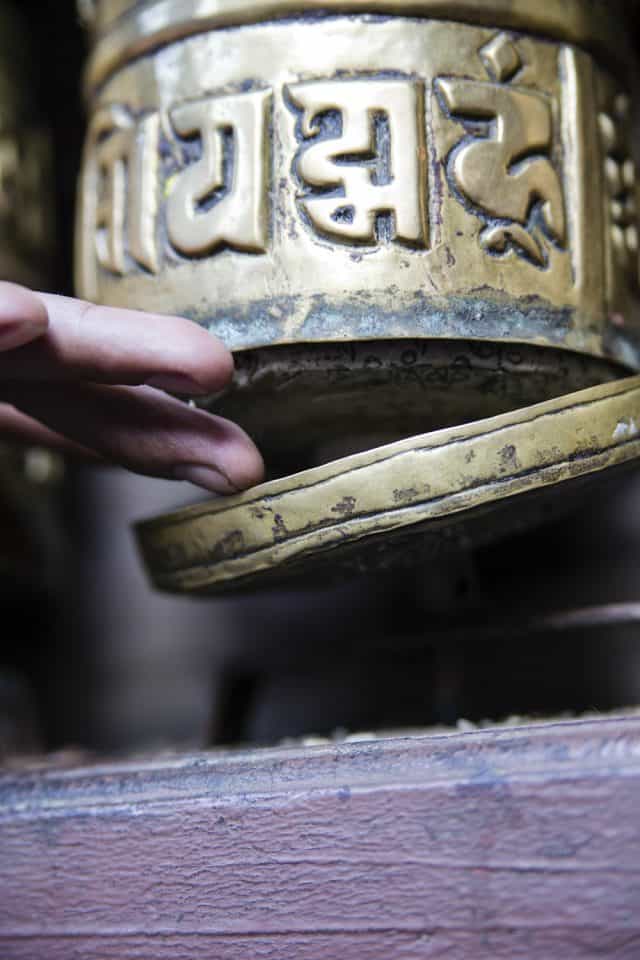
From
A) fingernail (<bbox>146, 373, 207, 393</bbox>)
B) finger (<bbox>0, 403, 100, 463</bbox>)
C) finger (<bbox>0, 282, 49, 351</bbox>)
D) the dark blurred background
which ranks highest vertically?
finger (<bbox>0, 282, 49, 351</bbox>)

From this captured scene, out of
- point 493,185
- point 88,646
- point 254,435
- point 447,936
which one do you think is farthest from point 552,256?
point 88,646

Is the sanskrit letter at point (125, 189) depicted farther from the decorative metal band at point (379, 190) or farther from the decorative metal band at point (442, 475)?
the decorative metal band at point (442, 475)

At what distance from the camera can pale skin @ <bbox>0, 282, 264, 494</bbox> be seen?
373 mm

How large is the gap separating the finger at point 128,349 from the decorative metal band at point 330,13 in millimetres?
144

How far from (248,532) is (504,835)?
0.15 m

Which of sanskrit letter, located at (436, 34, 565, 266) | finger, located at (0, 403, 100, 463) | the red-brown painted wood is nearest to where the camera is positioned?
the red-brown painted wood

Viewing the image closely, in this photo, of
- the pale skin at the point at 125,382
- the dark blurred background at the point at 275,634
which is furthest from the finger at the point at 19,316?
the dark blurred background at the point at 275,634

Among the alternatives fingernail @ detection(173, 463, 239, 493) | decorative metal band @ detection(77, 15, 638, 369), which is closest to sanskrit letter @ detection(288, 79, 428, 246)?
decorative metal band @ detection(77, 15, 638, 369)

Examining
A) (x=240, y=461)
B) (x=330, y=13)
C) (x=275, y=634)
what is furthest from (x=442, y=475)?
(x=275, y=634)

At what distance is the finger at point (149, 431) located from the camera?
40cm

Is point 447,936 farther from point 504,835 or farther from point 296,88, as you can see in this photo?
point 296,88

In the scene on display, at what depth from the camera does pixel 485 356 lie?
0.41m

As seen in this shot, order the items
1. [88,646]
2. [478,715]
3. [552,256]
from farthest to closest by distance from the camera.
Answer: [88,646] < [478,715] < [552,256]

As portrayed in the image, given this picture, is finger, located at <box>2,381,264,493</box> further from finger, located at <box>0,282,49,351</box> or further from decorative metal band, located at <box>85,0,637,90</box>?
decorative metal band, located at <box>85,0,637,90</box>
